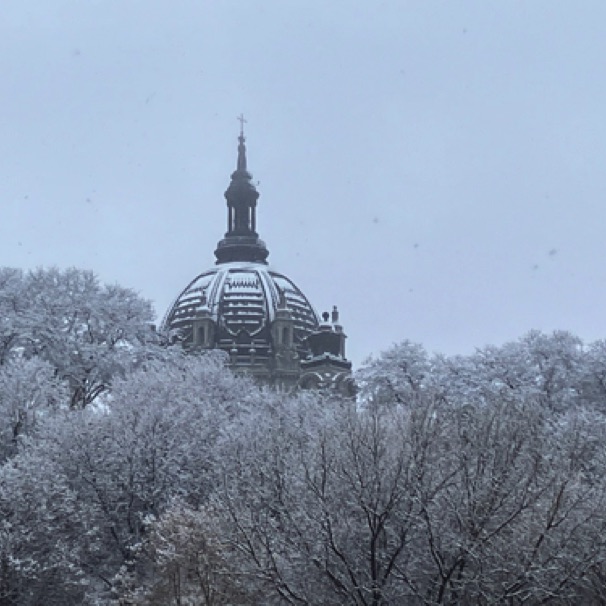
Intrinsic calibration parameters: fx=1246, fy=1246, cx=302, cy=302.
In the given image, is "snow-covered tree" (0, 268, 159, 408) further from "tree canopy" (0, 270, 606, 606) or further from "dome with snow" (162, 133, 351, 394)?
"dome with snow" (162, 133, 351, 394)

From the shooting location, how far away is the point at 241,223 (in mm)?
142875

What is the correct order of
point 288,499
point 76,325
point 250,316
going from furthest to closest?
point 250,316, point 76,325, point 288,499

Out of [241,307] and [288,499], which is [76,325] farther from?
[241,307]

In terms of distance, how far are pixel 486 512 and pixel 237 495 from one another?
269 inches

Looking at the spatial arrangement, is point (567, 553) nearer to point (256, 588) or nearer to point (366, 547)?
point (366, 547)

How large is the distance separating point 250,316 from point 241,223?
50.8ft

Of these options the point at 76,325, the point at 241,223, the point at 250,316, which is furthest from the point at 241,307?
the point at 76,325

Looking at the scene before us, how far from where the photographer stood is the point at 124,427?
40.8 meters

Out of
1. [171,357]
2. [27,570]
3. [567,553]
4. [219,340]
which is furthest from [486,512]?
[219,340]

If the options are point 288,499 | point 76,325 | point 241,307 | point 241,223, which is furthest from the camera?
point 241,223

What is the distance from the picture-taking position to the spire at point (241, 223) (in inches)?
5492

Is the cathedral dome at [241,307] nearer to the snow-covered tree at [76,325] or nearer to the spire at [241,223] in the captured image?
the spire at [241,223]

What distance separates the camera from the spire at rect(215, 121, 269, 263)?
140 meters

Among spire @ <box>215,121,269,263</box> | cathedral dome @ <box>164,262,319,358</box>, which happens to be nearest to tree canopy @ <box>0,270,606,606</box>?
cathedral dome @ <box>164,262,319,358</box>
